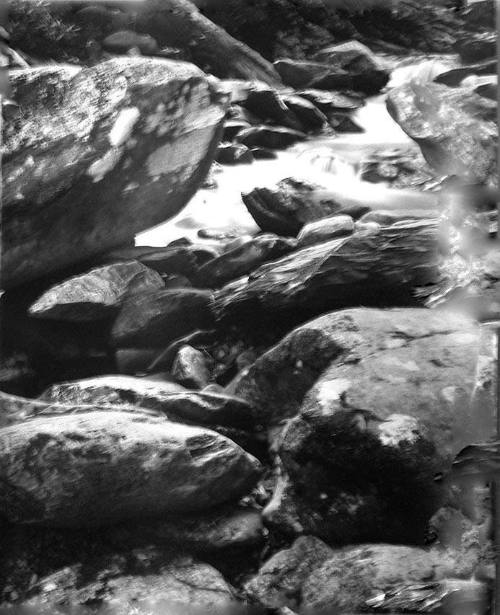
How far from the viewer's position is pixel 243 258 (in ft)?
9.55

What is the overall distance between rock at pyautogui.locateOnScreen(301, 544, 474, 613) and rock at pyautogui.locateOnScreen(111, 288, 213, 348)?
2.88 feet

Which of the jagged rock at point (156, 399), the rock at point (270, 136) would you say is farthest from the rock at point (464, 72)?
the jagged rock at point (156, 399)

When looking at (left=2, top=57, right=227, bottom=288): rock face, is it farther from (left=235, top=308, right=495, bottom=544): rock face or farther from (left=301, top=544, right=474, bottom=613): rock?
(left=301, top=544, right=474, bottom=613): rock

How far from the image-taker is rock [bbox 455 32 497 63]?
9.20 ft

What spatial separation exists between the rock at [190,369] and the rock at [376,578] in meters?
0.70

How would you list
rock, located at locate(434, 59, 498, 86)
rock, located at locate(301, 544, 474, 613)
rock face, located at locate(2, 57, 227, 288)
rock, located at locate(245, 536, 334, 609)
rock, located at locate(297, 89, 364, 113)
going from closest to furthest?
rock, located at locate(301, 544, 474, 613) < rock, located at locate(245, 536, 334, 609) < rock, located at locate(434, 59, 498, 86) < rock face, located at locate(2, 57, 227, 288) < rock, located at locate(297, 89, 364, 113)

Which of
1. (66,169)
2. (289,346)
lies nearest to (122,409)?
(289,346)

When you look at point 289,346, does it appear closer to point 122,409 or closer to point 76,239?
point 122,409

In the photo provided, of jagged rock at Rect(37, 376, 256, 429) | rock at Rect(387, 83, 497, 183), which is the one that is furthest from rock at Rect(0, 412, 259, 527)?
rock at Rect(387, 83, 497, 183)

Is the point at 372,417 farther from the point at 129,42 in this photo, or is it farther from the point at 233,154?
the point at 129,42

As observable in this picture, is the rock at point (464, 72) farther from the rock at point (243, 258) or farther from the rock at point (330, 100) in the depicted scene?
the rock at point (243, 258)

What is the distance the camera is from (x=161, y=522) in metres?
2.50

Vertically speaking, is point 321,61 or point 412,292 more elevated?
point 321,61

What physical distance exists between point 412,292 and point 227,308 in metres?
0.61
